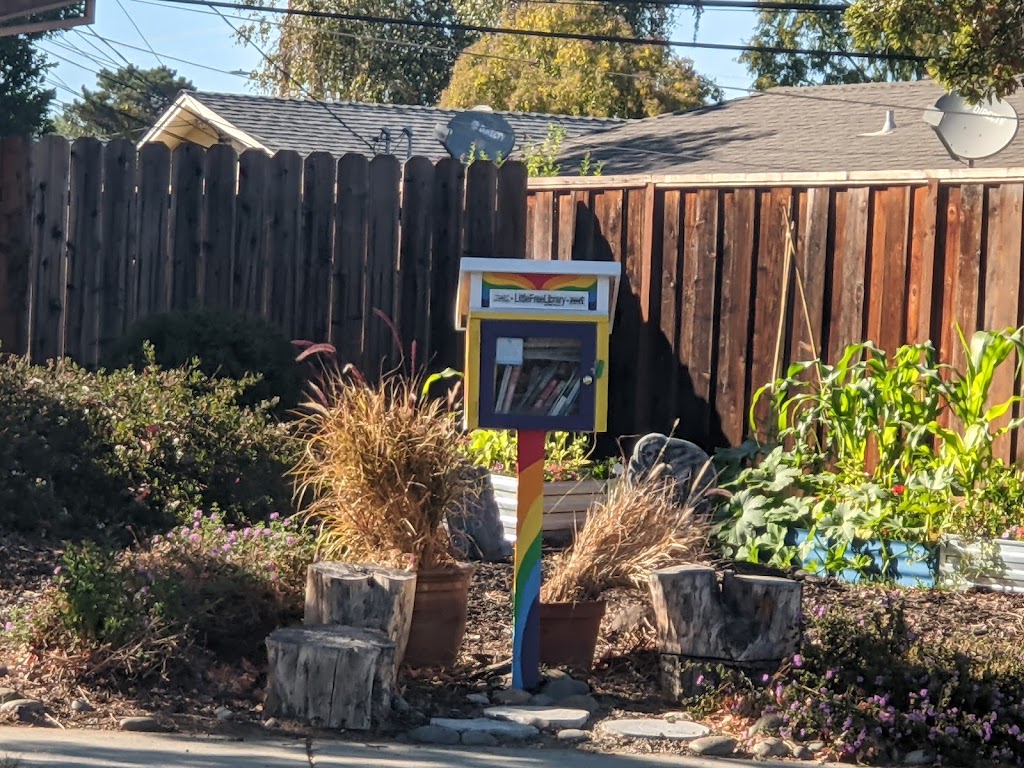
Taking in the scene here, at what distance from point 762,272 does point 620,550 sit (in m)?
3.87

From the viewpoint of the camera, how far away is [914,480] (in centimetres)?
822

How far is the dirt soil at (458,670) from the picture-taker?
530 centimetres

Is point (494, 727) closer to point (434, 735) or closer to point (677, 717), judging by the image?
point (434, 735)

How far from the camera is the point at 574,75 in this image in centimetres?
3500

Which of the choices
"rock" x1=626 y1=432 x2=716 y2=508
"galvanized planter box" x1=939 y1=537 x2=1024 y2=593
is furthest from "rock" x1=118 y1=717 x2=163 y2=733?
"galvanized planter box" x1=939 y1=537 x2=1024 y2=593

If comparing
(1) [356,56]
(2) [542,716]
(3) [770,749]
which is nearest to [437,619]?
(2) [542,716]

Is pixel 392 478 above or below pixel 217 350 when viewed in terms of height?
below

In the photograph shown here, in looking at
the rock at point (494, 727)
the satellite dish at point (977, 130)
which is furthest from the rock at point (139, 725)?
the satellite dish at point (977, 130)

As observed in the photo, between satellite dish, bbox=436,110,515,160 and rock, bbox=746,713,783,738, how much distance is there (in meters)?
12.7

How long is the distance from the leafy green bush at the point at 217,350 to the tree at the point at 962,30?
168 inches

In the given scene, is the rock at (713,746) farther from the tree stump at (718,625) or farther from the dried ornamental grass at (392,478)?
the dried ornamental grass at (392,478)

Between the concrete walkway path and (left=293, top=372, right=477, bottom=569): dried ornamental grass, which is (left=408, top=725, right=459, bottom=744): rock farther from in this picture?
(left=293, top=372, right=477, bottom=569): dried ornamental grass

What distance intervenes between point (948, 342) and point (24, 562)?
5214 mm

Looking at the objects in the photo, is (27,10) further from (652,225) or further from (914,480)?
(914,480)
